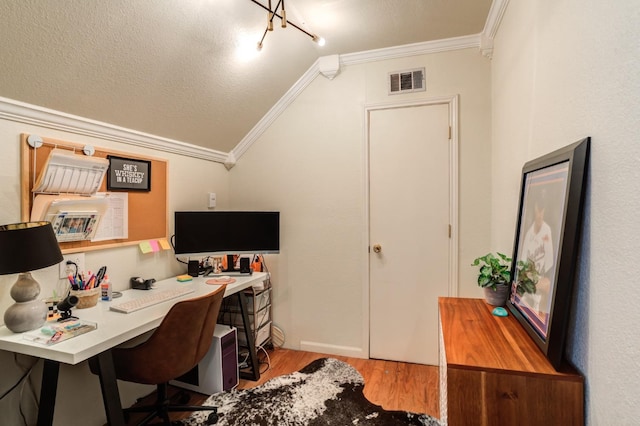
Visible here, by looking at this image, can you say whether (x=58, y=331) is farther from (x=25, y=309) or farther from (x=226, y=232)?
(x=226, y=232)

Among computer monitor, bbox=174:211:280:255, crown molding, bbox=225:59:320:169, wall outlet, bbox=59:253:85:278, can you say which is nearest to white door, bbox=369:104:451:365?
crown molding, bbox=225:59:320:169

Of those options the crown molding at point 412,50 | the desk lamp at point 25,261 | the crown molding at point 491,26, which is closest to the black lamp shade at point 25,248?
the desk lamp at point 25,261

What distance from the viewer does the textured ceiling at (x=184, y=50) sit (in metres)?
1.40

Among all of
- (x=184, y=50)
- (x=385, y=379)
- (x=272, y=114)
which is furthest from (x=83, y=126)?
(x=385, y=379)

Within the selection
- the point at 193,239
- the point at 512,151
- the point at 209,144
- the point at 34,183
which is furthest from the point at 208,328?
the point at 512,151

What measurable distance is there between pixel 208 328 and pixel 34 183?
3.69 feet

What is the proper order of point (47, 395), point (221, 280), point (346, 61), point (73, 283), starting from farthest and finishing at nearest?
1. point (346, 61)
2. point (221, 280)
3. point (73, 283)
4. point (47, 395)

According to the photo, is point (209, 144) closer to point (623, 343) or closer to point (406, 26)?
point (406, 26)

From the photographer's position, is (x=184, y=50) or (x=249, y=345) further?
(x=249, y=345)

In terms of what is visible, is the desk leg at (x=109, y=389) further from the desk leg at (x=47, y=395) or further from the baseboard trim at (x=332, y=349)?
the baseboard trim at (x=332, y=349)

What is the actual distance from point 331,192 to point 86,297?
1802 millimetres

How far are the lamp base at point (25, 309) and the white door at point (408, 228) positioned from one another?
2.08m

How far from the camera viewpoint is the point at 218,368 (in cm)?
213

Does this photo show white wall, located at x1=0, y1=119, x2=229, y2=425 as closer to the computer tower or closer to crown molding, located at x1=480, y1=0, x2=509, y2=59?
the computer tower
